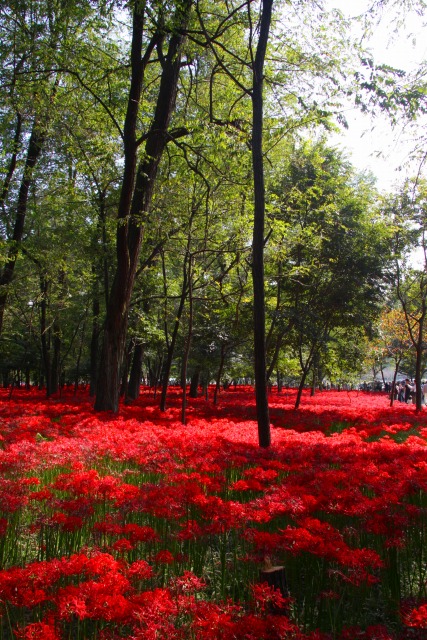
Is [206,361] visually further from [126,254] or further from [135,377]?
[126,254]

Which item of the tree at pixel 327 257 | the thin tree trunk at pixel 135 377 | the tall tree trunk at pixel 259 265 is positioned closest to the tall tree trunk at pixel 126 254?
the tall tree trunk at pixel 259 265

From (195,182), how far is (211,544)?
9.09 metres

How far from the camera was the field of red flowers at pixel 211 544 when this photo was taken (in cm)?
234

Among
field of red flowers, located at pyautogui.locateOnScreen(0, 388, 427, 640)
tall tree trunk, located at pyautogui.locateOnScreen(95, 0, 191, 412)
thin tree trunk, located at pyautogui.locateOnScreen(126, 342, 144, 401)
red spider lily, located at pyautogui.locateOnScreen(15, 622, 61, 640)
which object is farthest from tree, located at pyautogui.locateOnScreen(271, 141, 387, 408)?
red spider lily, located at pyautogui.locateOnScreen(15, 622, 61, 640)

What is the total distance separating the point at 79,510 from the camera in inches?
145

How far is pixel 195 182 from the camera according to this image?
1140 centimetres

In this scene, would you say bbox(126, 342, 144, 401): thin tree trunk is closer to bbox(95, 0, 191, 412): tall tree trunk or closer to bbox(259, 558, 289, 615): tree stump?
bbox(95, 0, 191, 412): tall tree trunk

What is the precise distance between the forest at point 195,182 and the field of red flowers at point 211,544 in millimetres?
2152

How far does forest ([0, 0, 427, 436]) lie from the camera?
849 cm

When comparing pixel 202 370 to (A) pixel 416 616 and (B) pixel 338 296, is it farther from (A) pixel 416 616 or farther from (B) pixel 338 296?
(A) pixel 416 616

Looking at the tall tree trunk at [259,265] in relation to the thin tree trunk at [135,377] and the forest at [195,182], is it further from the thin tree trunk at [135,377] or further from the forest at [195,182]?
the thin tree trunk at [135,377]

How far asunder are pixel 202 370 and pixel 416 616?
20352 millimetres

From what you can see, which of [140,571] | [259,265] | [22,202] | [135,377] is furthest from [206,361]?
[140,571]

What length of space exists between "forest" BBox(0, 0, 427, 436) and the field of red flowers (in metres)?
2.15
